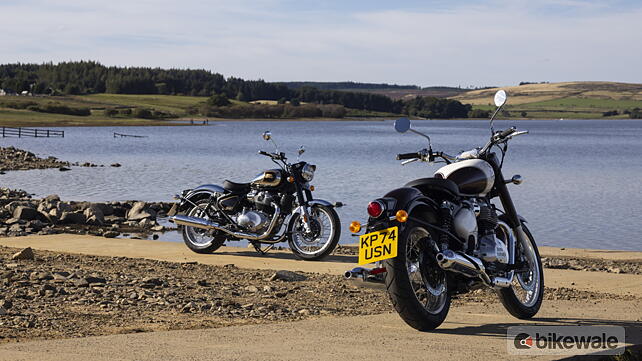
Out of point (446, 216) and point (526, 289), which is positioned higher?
point (446, 216)

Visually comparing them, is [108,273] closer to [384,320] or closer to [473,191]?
[384,320]

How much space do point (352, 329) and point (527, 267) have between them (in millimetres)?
1764

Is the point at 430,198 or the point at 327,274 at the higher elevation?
the point at 430,198

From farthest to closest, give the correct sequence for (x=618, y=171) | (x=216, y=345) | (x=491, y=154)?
(x=618, y=171) → (x=491, y=154) → (x=216, y=345)

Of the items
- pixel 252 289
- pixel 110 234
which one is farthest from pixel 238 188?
pixel 252 289

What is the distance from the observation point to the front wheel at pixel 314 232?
40.2 feet

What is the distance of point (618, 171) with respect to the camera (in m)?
44.6

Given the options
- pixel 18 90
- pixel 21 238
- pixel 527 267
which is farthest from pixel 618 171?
pixel 18 90

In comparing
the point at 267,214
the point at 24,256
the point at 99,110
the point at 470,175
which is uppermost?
the point at 470,175

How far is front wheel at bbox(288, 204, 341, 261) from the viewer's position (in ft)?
40.2

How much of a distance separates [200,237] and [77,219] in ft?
17.4

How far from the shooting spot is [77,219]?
17719 mm

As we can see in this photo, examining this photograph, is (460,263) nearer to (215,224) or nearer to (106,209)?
(215,224)

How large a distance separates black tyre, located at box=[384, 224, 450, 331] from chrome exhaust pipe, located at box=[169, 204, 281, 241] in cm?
572
